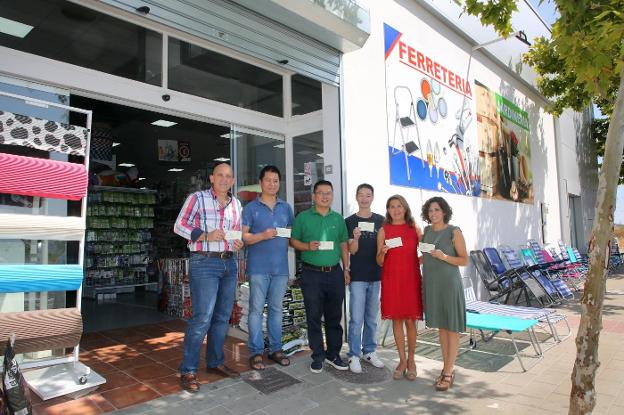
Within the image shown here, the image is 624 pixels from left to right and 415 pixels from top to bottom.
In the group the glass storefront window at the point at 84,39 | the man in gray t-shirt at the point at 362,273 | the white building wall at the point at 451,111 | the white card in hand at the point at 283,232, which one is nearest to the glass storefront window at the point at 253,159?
the white building wall at the point at 451,111

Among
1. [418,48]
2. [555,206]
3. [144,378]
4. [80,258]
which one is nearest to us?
[80,258]

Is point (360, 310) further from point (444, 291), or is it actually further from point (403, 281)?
point (444, 291)

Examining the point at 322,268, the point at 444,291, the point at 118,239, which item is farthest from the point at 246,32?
the point at 118,239

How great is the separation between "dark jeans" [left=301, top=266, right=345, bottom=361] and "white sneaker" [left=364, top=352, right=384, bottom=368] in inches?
12.9

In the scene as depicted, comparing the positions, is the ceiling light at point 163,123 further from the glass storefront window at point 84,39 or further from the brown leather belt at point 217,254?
the brown leather belt at point 217,254

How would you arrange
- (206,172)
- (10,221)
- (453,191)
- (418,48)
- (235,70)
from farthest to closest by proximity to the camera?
(206,172) → (453,191) → (418,48) → (235,70) → (10,221)

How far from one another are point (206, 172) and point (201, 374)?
601 centimetres

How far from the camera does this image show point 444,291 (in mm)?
3527

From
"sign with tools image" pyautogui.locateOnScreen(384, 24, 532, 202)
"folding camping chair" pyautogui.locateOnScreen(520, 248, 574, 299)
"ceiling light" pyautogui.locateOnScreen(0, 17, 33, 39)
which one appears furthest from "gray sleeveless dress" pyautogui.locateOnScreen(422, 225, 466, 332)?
"folding camping chair" pyautogui.locateOnScreen(520, 248, 574, 299)

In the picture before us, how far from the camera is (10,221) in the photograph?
9.96 feet

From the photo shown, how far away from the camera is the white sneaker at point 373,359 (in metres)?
3.99

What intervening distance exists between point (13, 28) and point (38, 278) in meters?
2.12

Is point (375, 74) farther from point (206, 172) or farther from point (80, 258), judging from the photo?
point (206, 172)

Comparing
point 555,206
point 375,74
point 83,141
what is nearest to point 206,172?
point 375,74
